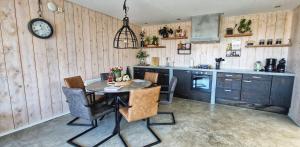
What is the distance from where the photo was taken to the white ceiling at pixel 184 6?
123 inches

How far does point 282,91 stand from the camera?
3.34m

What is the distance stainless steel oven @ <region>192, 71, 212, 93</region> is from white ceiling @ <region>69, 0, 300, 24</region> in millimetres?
1583

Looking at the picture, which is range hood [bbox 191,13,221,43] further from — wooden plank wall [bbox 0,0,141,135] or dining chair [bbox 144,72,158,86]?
wooden plank wall [bbox 0,0,141,135]

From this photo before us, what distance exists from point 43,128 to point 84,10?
8.60 ft

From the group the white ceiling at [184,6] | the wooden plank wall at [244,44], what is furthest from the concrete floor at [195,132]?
the white ceiling at [184,6]

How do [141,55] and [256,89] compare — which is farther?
[141,55]

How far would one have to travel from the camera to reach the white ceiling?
3128 millimetres

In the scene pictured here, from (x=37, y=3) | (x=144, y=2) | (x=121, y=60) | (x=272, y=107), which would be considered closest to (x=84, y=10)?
(x=37, y=3)

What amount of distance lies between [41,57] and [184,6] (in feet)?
10.2

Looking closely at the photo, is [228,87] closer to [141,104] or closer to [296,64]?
[296,64]

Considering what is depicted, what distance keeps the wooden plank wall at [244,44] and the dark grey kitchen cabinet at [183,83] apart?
617mm

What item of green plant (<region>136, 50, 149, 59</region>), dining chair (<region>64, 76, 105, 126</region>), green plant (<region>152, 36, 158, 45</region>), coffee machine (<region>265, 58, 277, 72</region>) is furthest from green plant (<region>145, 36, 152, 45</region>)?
coffee machine (<region>265, 58, 277, 72</region>)

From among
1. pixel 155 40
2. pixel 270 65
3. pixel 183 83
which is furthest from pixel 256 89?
pixel 155 40

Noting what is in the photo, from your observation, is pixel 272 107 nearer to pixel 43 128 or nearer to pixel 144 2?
pixel 144 2
